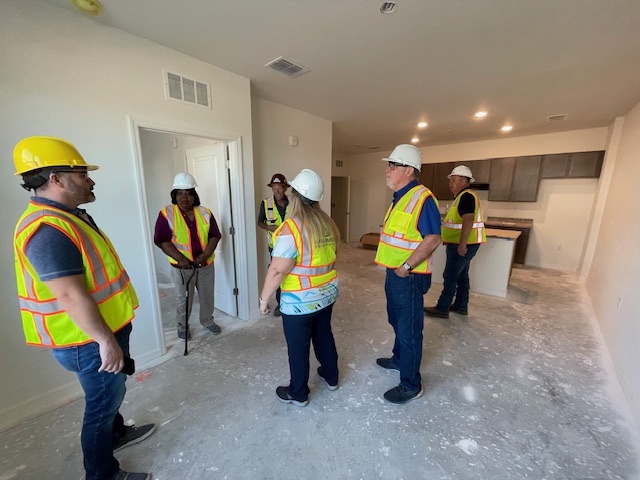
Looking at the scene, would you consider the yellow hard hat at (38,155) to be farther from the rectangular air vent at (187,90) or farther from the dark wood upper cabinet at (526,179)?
the dark wood upper cabinet at (526,179)

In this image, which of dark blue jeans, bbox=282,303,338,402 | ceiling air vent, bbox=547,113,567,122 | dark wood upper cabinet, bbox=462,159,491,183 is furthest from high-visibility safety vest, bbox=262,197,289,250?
dark wood upper cabinet, bbox=462,159,491,183

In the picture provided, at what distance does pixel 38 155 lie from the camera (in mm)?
932

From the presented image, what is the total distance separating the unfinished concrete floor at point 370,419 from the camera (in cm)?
132

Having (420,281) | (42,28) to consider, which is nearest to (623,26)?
(420,281)

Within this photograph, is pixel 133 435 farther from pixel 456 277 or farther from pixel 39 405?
pixel 456 277

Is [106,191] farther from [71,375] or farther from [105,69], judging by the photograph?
[71,375]

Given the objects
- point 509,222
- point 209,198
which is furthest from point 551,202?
point 209,198

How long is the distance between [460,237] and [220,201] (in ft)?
8.26

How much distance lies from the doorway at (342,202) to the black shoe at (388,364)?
5197mm

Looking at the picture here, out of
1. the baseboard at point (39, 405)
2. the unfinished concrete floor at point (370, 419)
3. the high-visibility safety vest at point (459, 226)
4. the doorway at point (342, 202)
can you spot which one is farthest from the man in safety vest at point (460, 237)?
the doorway at point (342, 202)

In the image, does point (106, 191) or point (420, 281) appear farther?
point (106, 191)

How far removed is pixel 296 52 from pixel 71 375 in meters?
2.79

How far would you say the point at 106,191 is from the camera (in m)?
1.76

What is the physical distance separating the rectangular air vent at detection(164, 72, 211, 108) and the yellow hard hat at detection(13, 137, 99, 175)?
1.26 meters
